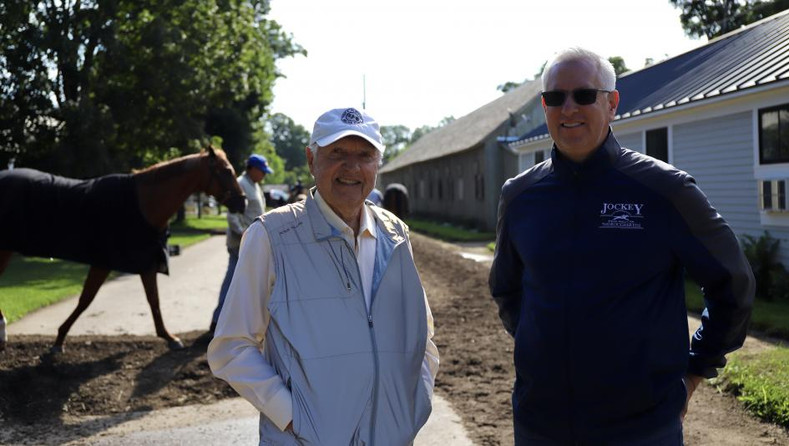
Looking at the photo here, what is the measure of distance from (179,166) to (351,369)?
6229mm

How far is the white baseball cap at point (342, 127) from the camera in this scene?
266 cm

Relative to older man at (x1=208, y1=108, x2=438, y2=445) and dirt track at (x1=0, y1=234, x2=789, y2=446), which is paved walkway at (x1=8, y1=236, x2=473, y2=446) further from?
older man at (x1=208, y1=108, x2=438, y2=445)

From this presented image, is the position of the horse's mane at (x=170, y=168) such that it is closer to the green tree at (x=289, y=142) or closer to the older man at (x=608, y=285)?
the older man at (x=608, y=285)

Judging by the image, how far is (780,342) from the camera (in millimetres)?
7949

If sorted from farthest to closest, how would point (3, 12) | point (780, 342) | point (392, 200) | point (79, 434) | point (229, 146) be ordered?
point (229, 146), point (3, 12), point (392, 200), point (780, 342), point (79, 434)

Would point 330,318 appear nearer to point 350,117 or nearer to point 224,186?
point 350,117

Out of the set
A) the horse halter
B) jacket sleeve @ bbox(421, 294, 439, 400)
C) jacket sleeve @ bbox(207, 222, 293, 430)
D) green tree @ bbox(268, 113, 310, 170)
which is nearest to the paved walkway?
the horse halter

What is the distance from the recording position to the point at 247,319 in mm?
2582

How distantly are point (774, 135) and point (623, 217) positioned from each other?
36.0ft

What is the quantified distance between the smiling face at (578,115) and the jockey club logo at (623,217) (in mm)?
249

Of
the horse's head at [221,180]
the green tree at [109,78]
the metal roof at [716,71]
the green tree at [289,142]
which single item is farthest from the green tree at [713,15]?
the green tree at [289,142]

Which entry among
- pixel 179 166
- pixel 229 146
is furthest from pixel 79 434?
pixel 229 146

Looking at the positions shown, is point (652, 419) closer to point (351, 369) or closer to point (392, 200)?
point (351, 369)

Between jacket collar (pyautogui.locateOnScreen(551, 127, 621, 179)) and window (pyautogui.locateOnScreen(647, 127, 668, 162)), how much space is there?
45.5 ft
